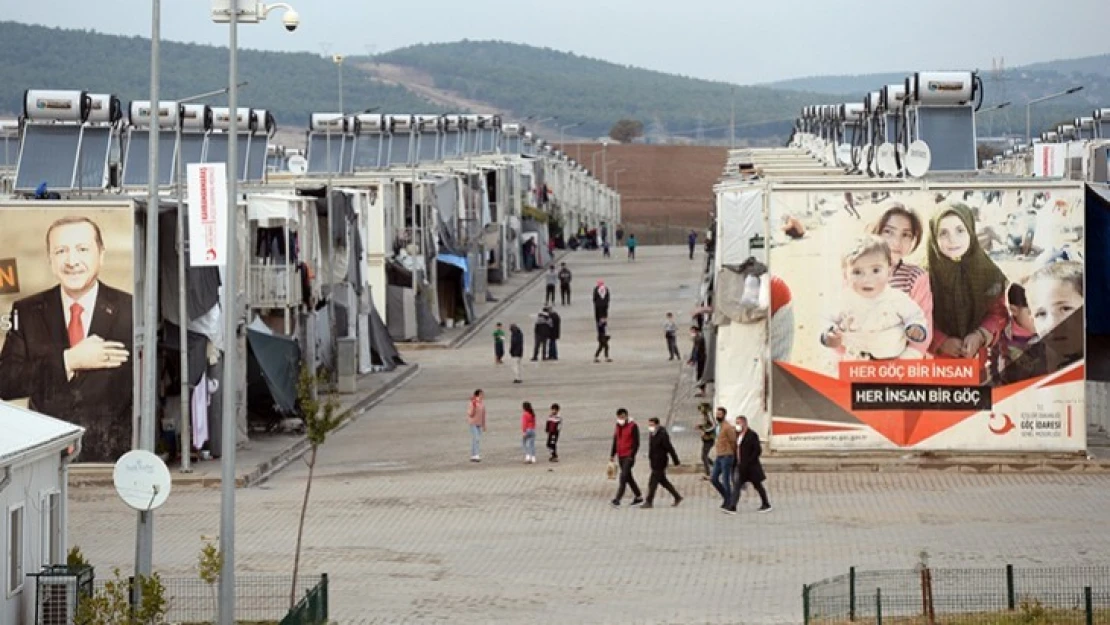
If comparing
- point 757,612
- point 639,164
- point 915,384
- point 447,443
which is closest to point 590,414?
point 447,443

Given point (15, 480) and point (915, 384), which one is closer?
point (15, 480)

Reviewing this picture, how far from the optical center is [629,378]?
4884cm

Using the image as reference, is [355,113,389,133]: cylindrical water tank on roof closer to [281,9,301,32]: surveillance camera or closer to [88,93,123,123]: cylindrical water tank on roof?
[88,93,123,123]: cylindrical water tank on roof

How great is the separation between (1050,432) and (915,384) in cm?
213

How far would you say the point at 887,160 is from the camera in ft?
128

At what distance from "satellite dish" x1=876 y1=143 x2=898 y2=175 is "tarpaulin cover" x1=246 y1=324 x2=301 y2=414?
11.1 meters

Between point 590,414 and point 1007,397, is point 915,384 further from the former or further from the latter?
point 590,414

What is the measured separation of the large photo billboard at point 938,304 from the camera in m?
34.0

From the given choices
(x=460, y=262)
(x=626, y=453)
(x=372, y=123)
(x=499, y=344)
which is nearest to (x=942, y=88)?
(x=626, y=453)

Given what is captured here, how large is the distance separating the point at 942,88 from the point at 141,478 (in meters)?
21.5

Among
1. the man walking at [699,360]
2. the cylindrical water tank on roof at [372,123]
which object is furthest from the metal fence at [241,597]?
the cylindrical water tank on roof at [372,123]

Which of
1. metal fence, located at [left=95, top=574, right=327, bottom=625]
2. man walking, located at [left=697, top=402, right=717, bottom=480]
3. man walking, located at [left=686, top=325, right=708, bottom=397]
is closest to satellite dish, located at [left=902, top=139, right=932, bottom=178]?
man walking, located at [left=697, top=402, right=717, bottom=480]

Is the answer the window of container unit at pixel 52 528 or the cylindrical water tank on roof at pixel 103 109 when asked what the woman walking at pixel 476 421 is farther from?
the window of container unit at pixel 52 528

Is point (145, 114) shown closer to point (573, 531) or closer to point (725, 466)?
point (725, 466)
